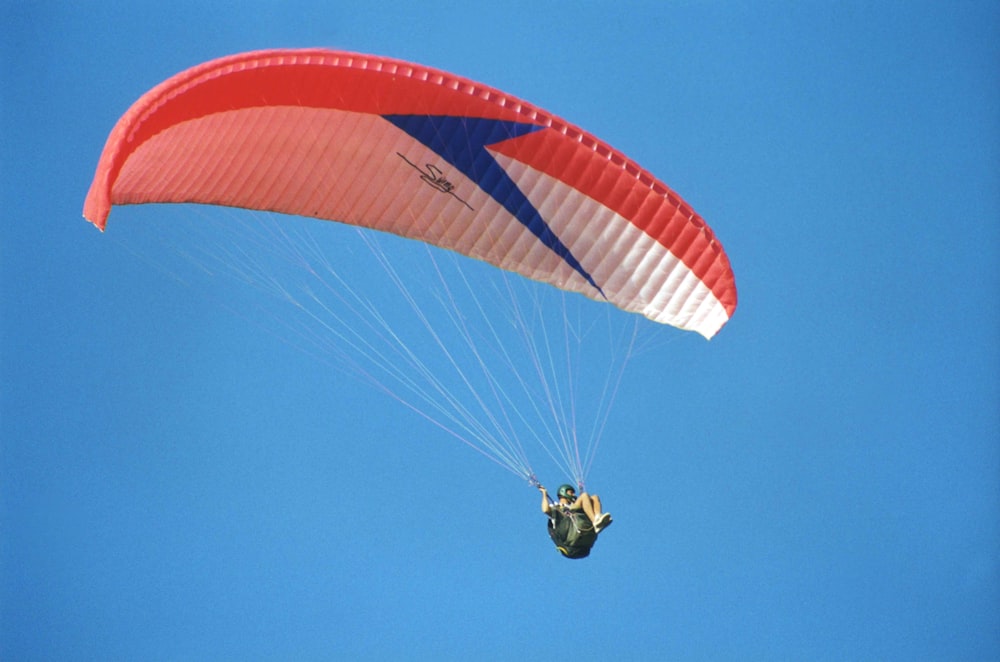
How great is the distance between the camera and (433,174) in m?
15.8

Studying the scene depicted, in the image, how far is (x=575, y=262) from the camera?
53.3 feet

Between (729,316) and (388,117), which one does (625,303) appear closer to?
(729,316)

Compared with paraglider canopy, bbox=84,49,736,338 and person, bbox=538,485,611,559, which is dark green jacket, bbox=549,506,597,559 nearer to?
person, bbox=538,485,611,559

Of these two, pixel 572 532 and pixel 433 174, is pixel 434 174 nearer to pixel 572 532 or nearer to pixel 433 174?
pixel 433 174

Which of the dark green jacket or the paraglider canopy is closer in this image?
the paraglider canopy

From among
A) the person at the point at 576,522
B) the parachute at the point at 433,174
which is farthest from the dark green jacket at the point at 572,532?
the parachute at the point at 433,174

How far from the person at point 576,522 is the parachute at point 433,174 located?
7.48 ft

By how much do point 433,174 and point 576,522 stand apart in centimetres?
375

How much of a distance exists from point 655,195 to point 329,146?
3.26 m

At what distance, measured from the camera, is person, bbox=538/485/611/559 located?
1509 cm

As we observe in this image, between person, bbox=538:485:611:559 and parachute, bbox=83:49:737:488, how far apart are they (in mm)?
2279

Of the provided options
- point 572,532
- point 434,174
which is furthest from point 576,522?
point 434,174

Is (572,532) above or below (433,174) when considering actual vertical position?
below

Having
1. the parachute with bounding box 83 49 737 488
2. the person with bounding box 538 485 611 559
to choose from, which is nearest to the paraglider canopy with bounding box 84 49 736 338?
the parachute with bounding box 83 49 737 488
